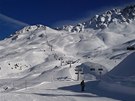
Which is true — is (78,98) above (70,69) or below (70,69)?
below

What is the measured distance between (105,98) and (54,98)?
508 cm

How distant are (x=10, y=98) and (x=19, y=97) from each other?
3.17 feet

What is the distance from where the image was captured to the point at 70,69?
4365 inches

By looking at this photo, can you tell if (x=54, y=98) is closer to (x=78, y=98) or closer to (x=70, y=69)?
(x=78, y=98)

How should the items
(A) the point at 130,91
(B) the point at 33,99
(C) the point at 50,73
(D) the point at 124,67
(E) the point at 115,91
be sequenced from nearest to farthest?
(B) the point at 33,99
(A) the point at 130,91
(E) the point at 115,91
(D) the point at 124,67
(C) the point at 50,73

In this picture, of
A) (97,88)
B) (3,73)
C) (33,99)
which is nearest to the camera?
(33,99)

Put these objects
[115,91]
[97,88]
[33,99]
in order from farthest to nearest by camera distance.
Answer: [97,88], [115,91], [33,99]

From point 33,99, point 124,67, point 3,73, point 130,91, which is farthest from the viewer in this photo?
point 3,73

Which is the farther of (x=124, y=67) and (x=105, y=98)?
(x=124, y=67)

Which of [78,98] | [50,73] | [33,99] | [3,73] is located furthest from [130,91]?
[3,73]

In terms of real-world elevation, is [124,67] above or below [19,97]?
above

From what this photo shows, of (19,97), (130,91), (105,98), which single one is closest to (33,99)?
(19,97)

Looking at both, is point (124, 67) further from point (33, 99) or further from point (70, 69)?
point (70, 69)

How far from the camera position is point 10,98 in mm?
31781
